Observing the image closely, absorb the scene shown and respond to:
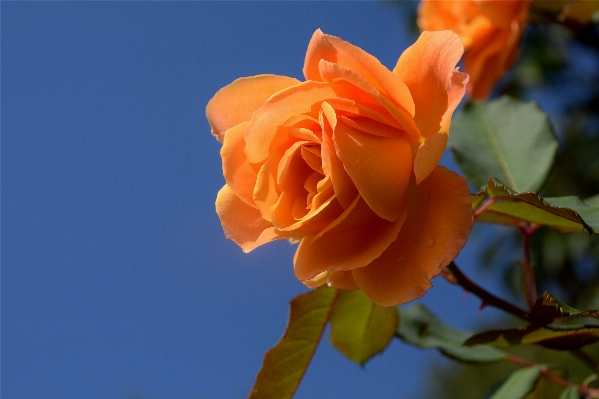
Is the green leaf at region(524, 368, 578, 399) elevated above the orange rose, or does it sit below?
below

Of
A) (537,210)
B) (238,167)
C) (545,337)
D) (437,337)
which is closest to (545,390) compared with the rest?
(437,337)

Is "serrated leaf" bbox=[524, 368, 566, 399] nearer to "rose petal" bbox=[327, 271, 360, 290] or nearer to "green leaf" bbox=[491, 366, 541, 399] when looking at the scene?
"green leaf" bbox=[491, 366, 541, 399]

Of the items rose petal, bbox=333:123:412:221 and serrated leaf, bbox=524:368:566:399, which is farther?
serrated leaf, bbox=524:368:566:399

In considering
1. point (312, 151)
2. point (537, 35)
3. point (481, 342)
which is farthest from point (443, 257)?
point (537, 35)

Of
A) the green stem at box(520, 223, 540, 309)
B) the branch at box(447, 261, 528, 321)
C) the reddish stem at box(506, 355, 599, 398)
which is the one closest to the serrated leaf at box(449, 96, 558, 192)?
the green stem at box(520, 223, 540, 309)

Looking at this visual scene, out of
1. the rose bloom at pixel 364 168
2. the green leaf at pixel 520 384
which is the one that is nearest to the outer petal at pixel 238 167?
the rose bloom at pixel 364 168

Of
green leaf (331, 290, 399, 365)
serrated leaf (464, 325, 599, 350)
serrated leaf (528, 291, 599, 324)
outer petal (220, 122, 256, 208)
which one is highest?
outer petal (220, 122, 256, 208)

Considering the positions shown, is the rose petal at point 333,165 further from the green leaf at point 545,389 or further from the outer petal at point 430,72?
the green leaf at point 545,389
